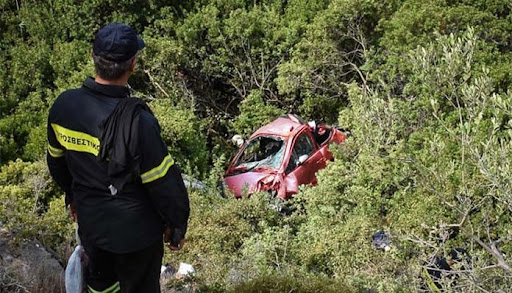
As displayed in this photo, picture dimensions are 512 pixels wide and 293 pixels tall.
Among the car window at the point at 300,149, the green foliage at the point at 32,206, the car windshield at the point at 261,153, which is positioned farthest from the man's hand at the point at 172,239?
the car windshield at the point at 261,153

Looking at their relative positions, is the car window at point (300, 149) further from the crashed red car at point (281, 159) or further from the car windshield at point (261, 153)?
the car windshield at point (261, 153)

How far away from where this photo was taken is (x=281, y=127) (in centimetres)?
1222

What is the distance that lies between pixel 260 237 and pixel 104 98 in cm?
459

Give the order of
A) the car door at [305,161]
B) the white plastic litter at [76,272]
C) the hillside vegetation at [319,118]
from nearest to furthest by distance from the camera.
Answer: the white plastic litter at [76,272] → the hillside vegetation at [319,118] → the car door at [305,161]

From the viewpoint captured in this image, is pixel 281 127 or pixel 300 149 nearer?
pixel 300 149

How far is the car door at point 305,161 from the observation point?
11484 millimetres

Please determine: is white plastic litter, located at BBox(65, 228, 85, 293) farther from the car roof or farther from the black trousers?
the car roof

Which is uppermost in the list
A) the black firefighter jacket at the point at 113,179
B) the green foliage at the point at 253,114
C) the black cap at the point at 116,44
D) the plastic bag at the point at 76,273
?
the black cap at the point at 116,44

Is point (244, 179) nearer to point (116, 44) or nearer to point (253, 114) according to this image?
point (253, 114)

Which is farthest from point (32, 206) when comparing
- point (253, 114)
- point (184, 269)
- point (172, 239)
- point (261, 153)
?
point (253, 114)

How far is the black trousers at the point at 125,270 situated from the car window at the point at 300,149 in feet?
25.9

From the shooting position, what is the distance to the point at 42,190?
8.29 m

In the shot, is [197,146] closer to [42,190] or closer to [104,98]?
[42,190]

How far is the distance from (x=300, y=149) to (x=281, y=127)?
25.2 inches
